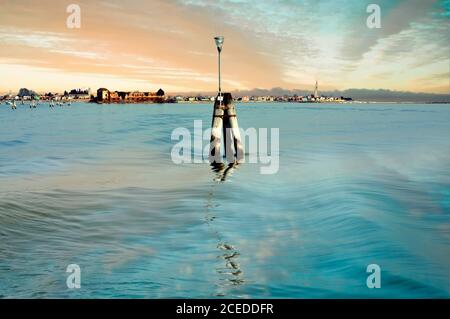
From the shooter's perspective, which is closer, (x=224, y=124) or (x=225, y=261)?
(x=225, y=261)

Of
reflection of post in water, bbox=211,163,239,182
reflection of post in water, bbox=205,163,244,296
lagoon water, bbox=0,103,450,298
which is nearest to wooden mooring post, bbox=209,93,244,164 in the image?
reflection of post in water, bbox=211,163,239,182

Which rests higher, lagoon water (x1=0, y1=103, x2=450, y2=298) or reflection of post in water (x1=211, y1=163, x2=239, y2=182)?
reflection of post in water (x1=211, y1=163, x2=239, y2=182)

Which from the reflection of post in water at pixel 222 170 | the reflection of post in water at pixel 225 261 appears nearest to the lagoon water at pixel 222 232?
the reflection of post in water at pixel 225 261

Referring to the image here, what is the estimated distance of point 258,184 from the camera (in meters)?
20.6

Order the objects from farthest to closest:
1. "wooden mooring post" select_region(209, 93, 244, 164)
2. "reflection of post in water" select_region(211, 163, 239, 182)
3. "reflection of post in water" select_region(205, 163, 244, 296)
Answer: "wooden mooring post" select_region(209, 93, 244, 164) → "reflection of post in water" select_region(211, 163, 239, 182) → "reflection of post in water" select_region(205, 163, 244, 296)

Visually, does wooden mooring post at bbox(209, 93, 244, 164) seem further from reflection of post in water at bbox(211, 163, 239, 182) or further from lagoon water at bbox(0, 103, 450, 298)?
lagoon water at bbox(0, 103, 450, 298)

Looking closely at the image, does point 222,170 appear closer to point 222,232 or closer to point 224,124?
point 224,124

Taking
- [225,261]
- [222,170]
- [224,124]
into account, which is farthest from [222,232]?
[224,124]

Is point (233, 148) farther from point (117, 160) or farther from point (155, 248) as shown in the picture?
point (155, 248)

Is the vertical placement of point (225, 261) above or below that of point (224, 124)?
below

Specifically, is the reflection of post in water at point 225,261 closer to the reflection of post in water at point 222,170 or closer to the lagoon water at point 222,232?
the lagoon water at point 222,232

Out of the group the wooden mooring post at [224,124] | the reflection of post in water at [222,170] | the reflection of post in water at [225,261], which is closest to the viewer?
the reflection of post in water at [225,261]

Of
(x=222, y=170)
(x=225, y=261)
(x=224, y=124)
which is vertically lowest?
(x=225, y=261)

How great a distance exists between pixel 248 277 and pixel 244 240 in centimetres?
280
